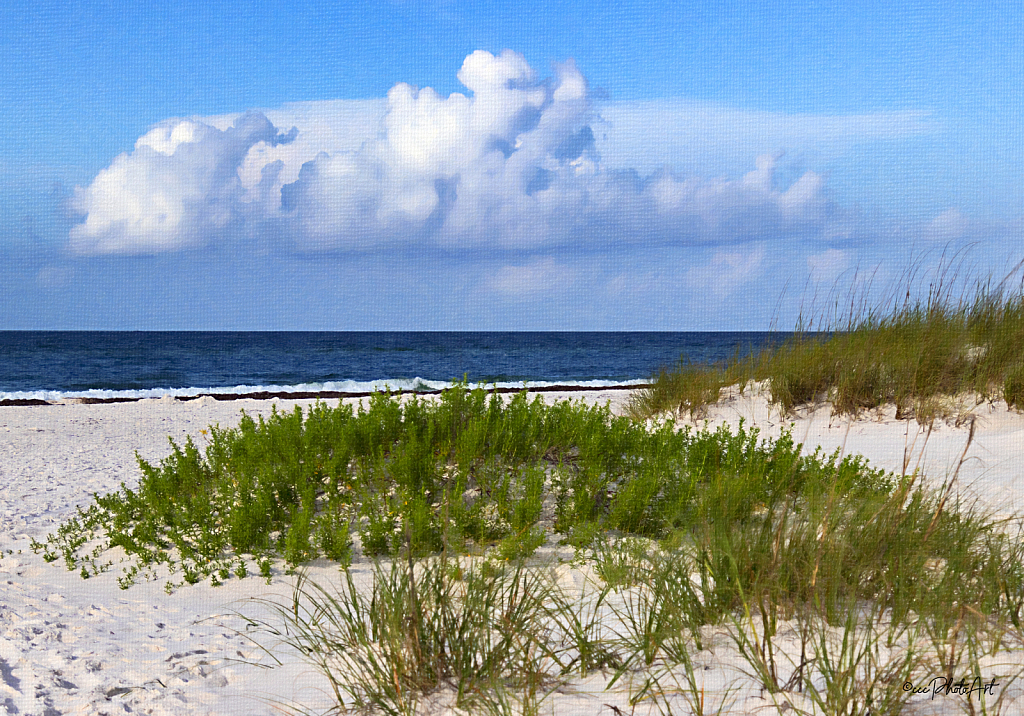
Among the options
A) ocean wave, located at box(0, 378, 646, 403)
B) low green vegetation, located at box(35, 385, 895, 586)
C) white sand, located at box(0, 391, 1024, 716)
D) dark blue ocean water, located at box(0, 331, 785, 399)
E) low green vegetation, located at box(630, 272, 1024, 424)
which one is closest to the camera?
white sand, located at box(0, 391, 1024, 716)

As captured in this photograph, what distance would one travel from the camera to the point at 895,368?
8.66 metres

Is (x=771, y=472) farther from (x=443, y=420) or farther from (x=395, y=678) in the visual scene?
(x=395, y=678)

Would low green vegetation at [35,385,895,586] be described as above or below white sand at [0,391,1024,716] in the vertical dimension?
above

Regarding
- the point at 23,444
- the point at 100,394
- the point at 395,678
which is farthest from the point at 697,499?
the point at 100,394

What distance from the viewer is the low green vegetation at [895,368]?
27.7 ft

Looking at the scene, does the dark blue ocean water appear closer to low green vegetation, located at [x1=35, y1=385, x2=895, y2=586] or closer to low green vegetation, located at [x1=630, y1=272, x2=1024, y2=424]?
low green vegetation, located at [x1=630, y1=272, x2=1024, y2=424]

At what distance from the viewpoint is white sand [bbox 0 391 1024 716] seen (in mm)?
2916

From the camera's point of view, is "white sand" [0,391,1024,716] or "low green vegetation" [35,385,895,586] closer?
"white sand" [0,391,1024,716]

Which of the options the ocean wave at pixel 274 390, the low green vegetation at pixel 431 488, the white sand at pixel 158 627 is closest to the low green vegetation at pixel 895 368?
the white sand at pixel 158 627

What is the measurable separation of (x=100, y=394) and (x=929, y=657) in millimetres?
23767

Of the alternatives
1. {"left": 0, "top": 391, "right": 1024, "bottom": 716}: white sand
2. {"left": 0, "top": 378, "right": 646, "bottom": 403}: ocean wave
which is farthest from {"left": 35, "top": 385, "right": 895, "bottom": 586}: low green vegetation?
{"left": 0, "top": 378, "right": 646, "bottom": 403}: ocean wave

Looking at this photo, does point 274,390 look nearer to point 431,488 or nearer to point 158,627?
point 431,488

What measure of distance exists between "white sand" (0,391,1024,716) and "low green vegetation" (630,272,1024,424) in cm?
38

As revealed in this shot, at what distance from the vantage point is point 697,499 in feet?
14.9
